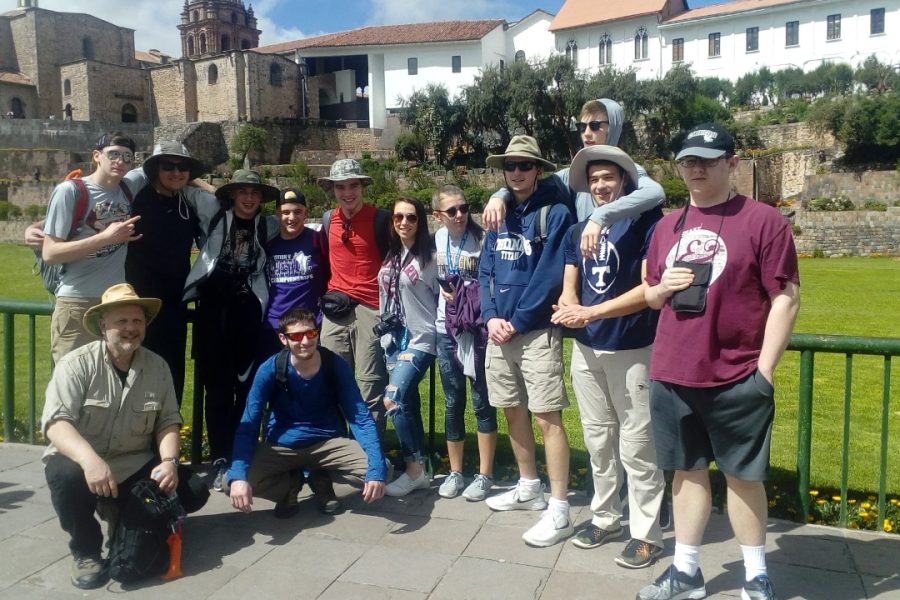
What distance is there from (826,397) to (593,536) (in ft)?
17.5

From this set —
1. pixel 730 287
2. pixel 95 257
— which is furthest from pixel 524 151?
pixel 95 257

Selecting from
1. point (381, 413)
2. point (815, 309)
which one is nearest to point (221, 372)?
point (381, 413)

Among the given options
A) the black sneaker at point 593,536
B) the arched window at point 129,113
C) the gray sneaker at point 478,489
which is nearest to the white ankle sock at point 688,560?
A: the black sneaker at point 593,536

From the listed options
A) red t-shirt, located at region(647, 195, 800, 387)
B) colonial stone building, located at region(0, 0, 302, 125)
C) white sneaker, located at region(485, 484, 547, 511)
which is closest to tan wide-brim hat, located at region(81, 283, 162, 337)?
white sneaker, located at region(485, 484, 547, 511)

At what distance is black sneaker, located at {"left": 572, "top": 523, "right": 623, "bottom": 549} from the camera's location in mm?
3768

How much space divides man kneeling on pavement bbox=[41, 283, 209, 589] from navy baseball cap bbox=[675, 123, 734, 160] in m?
2.54

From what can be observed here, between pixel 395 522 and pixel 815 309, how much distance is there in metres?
12.7

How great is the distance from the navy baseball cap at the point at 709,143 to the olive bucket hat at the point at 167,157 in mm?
2792

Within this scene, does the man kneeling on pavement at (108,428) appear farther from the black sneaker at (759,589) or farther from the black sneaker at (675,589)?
the black sneaker at (759,589)

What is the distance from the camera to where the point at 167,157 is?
459cm

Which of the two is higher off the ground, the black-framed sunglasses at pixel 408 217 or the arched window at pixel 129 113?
the arched window at pixel 129 113

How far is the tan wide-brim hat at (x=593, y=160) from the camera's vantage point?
3721 millimetres

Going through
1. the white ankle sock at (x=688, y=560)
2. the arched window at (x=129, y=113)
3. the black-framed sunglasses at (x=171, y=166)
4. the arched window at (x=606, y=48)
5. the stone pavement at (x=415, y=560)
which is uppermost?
the arched window at (x=606, y=48)

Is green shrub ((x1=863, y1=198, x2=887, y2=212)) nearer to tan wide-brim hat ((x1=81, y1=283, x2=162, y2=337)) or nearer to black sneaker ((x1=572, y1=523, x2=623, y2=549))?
black sneaker ((x1=572, y1=523, x2=623, y2=549))
